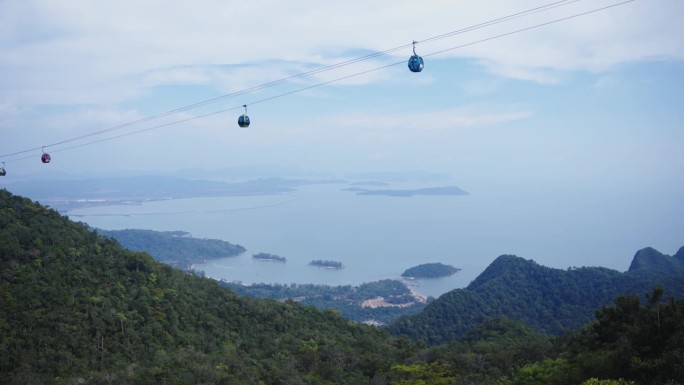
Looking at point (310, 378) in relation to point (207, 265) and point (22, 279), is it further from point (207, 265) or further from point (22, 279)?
point (207, 265)

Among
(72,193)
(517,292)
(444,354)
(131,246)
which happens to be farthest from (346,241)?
(444,354)

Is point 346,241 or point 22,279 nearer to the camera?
point 22,279

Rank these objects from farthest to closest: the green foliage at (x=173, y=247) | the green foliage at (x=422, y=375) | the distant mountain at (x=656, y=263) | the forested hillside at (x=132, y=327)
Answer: the green foliage at (x=173, y=247), the distant mountain at (x=656, y=263), the green foliage at (x=422, y=375), the forested hillside at (x=132, y=327)

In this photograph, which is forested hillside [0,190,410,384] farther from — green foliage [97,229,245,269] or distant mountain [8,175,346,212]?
distant mountain [8,175,346,212]

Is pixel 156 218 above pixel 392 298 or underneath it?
above

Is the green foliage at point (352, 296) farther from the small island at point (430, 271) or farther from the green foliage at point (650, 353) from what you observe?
the green foliage at point (650, 353)

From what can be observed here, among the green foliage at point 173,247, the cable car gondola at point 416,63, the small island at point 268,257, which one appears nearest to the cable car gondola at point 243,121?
the cable car gondola at point 416,63

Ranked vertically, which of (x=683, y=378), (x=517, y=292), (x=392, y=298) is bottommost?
(x=392, y=298)
